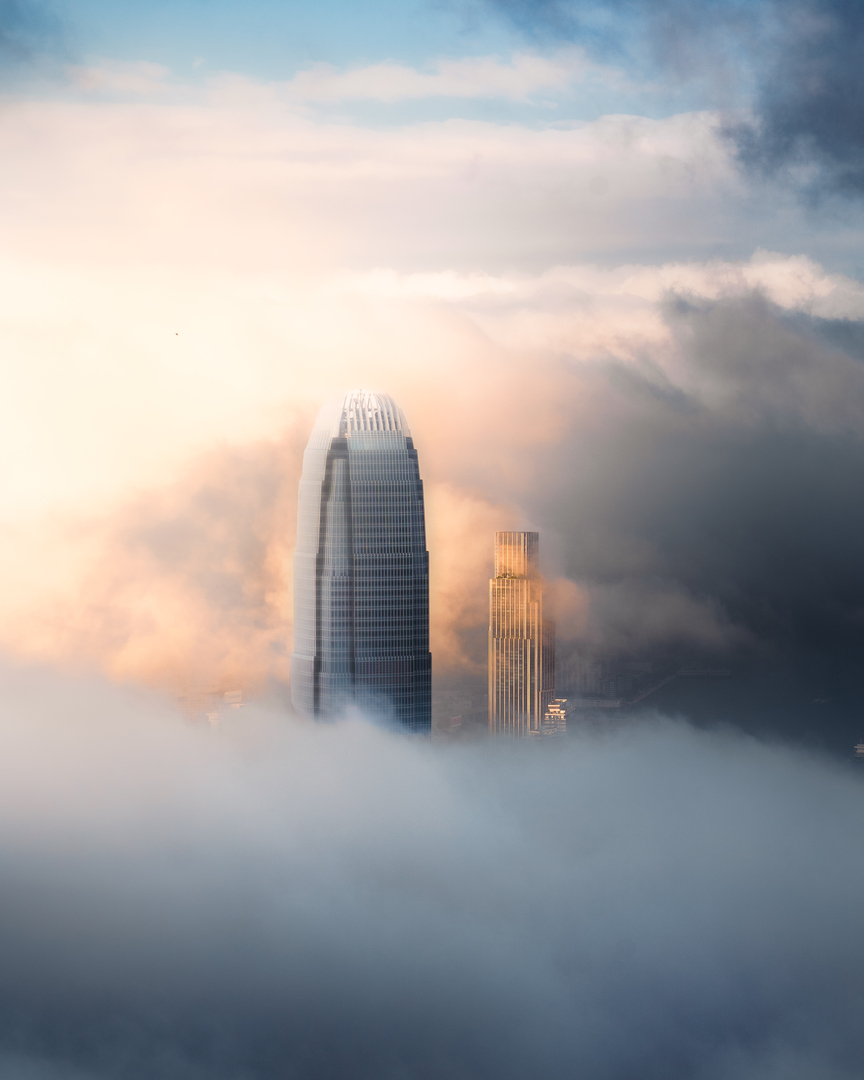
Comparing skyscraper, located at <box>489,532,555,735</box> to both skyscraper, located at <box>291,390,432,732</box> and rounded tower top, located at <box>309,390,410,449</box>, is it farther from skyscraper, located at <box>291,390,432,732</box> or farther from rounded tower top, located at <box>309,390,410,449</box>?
rounded tower top, located at <box>309,390,410,449</box>

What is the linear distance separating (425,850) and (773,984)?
31.4 feet

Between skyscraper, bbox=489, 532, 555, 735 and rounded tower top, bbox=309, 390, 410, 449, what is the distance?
15.2ft

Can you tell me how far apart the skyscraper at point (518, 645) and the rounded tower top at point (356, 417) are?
462cm

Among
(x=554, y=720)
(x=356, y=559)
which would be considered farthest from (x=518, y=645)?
(x=356, y=559)

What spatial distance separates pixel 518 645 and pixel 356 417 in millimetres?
8643

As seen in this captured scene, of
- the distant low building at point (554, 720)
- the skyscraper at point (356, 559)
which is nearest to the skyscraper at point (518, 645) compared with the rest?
the distant low building at point (554, 720)

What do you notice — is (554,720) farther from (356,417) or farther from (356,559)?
(356,417)

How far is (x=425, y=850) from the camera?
38.9 metres

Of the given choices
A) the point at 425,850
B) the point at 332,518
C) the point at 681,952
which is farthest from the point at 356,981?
the point at 332,518

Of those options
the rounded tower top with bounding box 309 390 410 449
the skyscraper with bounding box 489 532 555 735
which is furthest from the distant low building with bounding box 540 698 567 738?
the rounded tower top with bounding box 309 390 410 449

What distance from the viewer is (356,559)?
4228cm

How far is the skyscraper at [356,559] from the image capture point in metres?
42.0

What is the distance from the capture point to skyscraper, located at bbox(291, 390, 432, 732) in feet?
138

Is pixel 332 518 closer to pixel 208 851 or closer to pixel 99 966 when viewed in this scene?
pixel 208 851
